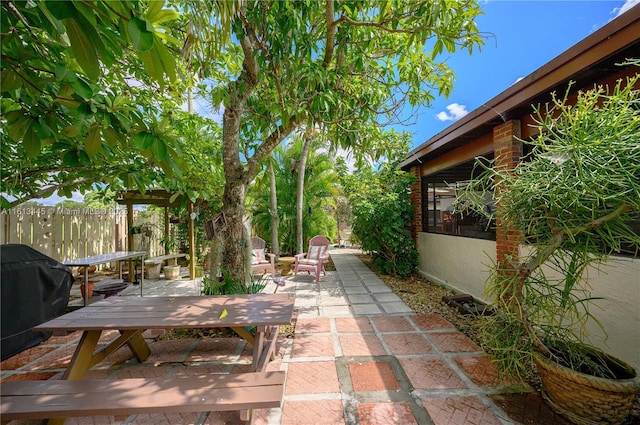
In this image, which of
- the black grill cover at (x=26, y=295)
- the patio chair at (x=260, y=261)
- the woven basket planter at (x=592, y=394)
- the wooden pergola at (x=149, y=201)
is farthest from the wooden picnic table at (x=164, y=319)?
the wooden pergola at (x=149, y=201)

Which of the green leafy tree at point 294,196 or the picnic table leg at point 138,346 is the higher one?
the green leafy tree at point 294,196

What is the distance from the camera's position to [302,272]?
7676mm

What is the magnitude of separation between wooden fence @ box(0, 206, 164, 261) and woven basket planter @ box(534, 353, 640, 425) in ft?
28.6

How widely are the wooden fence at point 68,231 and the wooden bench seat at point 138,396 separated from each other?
581 cm

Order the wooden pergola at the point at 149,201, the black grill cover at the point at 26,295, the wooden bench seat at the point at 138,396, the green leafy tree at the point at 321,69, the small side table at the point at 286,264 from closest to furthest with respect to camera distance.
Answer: the wooden bench seat at the point at 138,396 → the green leafy tree at the point at 321,69 → the black grill cover at the point at 26,295 → the wooden pergola at the point at 149,201 → the small side table at the point at 286,264

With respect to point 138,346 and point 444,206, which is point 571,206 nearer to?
point 138,346

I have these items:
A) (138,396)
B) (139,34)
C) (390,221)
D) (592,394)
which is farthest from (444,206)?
(139,34)

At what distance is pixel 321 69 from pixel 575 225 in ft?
8.22

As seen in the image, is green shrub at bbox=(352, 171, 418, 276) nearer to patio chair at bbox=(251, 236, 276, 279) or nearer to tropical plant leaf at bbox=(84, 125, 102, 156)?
patio chair at bbox=(251, 236, 276, 279)

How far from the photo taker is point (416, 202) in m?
6.90

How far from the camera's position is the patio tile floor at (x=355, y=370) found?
1.98m

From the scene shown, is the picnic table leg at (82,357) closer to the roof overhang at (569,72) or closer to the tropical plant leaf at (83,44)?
the tropical plant leaf at (83,44)

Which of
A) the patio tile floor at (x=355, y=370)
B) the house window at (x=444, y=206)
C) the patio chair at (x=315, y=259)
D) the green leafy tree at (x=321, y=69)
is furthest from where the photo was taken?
the patio chair at (x=315, y=259)

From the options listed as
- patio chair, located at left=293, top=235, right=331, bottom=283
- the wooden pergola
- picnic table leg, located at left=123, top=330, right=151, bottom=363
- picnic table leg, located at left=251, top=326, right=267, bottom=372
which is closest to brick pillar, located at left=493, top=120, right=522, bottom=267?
picnic table leg, located at left=251, top=326, right=267, bottom=372
